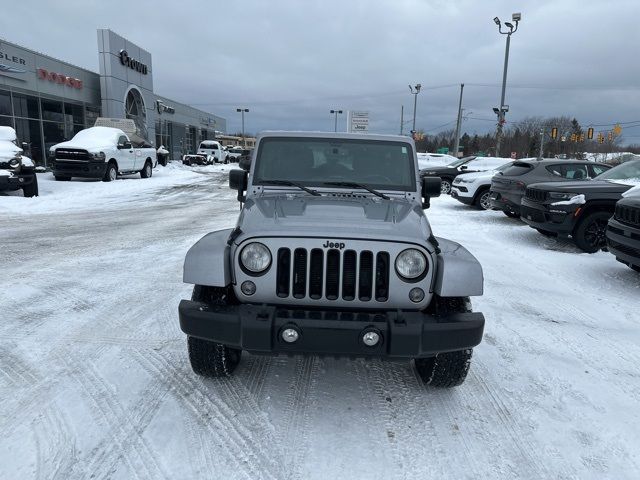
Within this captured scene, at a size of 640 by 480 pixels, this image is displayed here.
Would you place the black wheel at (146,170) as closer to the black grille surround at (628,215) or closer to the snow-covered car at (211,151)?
the snow-covered car at (211,151)

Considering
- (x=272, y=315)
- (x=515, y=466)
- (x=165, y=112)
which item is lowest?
(x=515, y=466)

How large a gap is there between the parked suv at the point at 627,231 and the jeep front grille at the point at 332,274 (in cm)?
432

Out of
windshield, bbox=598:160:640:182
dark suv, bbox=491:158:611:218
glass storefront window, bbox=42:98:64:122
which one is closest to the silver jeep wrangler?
windshield, bbox=598:160:640:182

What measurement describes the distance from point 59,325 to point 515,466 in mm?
3867

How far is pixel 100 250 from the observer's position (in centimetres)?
750

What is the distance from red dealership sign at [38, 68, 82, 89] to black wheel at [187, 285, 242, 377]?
84.8 ft

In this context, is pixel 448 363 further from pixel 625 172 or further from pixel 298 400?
pixel 625 172

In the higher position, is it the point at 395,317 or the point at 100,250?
the point at 395,317

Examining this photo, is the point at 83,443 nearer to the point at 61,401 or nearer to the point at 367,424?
the point at 61,401

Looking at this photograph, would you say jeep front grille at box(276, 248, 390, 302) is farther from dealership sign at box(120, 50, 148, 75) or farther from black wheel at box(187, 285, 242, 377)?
dealership sign at box(120, 50, 148, 75)

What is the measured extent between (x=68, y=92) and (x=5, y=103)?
15.4 ft

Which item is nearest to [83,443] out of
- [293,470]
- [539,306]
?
[293,470]

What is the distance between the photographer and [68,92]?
26234 millimetres

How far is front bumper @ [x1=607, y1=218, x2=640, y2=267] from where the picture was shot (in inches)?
224
